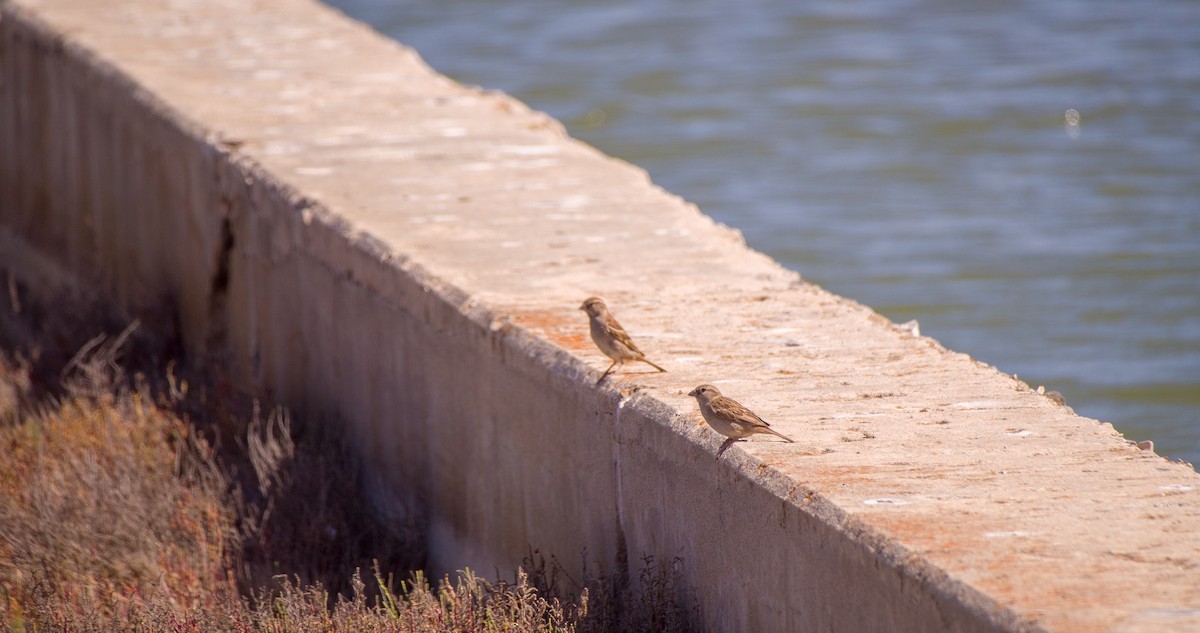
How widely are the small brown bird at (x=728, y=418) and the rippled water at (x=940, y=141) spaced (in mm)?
6270

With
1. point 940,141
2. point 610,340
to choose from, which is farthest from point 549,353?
point 940,141

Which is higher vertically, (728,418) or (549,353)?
(728,418)

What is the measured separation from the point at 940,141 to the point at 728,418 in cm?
1411

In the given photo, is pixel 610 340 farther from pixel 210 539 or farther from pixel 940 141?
pixel 940 141

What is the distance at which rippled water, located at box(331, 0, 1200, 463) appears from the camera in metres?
12.7

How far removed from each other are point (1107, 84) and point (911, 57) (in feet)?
8.78


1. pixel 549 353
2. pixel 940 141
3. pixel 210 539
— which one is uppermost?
pixel 549 353

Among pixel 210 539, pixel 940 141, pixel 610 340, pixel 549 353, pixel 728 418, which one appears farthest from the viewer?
pixel 940 141

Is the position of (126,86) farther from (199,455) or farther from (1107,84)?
(1107,84)

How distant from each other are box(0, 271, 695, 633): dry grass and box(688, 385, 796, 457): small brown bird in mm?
520

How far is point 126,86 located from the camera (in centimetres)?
900

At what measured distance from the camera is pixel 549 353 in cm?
524

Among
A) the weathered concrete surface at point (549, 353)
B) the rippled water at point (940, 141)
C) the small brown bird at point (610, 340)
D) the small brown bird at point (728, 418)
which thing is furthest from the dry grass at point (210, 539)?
the rippled water at point (940, 141)

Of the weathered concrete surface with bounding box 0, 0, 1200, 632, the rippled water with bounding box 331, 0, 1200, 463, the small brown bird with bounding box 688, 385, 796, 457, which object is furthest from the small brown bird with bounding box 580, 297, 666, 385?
the rippled water with bounding box 331, 0, 1200, 463
